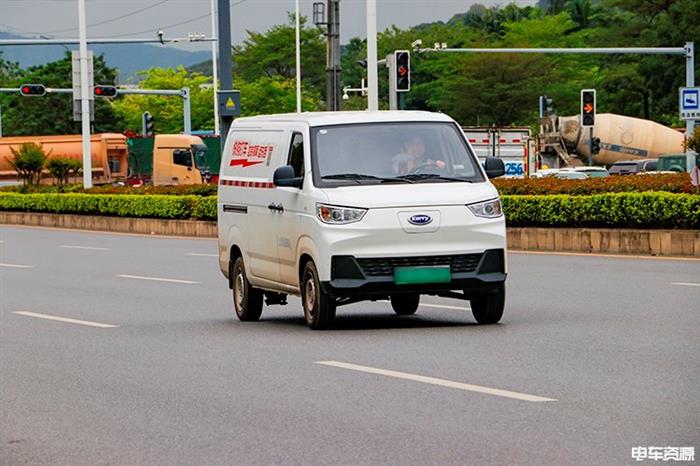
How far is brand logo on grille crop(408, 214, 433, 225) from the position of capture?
13.5m

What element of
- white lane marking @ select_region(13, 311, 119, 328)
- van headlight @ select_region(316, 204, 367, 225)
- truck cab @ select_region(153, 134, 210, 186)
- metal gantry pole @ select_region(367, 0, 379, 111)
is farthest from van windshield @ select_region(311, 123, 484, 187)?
truck cab @ select_region(153, 134, 210, 186)

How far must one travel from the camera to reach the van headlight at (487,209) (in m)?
13.7

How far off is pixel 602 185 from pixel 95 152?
141ft

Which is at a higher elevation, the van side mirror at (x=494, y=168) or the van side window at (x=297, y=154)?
the van side window at (x=297, y=154)

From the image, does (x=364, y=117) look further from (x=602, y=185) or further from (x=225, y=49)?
(x=225, y=49)

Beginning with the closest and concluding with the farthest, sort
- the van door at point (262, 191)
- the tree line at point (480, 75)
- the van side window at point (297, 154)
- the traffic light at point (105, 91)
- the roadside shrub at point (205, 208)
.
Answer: the van side window at point (297, 154)
the van door at point (262, 191)
the roadside shrub at point (205, 208)
the traffic light at point (105, 91)
the tree line at point (480, 75)

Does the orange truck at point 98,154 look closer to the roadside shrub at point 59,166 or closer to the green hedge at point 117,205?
the roadside shrub at point 59,166

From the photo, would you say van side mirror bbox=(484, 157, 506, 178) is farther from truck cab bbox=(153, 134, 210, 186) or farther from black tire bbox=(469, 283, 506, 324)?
truck cab bbox=(153, 134, 210, 186)

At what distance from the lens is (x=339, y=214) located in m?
13.6

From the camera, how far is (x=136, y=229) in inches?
1676

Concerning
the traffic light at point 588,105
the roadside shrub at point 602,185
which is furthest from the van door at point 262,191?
the traffic light at point 588,105

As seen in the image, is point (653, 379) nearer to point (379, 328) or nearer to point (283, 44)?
point (379, 328)

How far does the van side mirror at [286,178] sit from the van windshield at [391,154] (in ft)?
0.60

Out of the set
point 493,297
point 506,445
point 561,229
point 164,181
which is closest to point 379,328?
point 493,297
